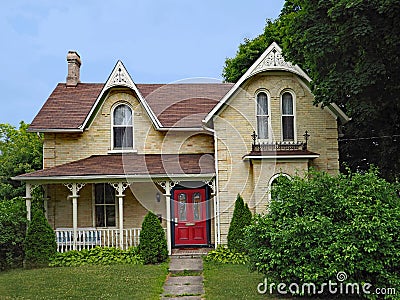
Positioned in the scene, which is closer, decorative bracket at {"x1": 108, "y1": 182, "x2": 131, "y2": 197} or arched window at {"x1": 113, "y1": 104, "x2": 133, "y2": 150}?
decorative bracket at {"x1": 108, "y1": 182, "x2": 131, "y2": 197}

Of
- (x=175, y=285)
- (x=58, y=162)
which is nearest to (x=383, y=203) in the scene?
(x=175, y=285)

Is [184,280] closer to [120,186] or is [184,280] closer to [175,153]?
[120,186]

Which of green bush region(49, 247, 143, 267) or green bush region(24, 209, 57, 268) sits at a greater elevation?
green bush region(24, 209, 57, 268)

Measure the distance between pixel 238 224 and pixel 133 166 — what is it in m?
4.63

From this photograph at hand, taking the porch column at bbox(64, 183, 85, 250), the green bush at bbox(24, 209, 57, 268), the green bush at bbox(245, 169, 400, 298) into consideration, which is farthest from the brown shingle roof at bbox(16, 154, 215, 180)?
the green bush at bbox(245, 169, 400, 298)

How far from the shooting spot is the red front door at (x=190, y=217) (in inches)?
842

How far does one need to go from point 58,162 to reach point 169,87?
266 inches

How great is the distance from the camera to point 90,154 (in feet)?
72.3

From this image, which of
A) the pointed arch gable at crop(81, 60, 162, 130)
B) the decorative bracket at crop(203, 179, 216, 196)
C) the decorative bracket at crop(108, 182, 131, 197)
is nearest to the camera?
the decorative bracket at crop(108, 182, 131, 197)

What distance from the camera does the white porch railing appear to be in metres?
19.6

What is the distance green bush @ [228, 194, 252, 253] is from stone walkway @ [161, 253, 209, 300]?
129 cm

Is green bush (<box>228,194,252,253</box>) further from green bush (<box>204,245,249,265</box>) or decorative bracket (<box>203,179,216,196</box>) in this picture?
decorative bracket (<box>203,179,216,196</box>)

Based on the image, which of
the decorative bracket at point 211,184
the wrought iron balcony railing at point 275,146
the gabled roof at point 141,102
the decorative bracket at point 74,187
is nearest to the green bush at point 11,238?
the decorative bracket at point 74,187

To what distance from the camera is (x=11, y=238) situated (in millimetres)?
18188
